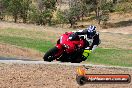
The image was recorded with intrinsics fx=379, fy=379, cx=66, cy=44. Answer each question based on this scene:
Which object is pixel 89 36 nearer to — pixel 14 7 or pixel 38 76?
pixel 38 76

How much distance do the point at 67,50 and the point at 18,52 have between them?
49.3 ft

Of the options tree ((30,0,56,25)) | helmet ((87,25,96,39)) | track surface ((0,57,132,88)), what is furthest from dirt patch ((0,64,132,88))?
tree ((30,0,56,25))

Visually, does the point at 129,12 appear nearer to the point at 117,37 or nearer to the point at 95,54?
the point at 117,37

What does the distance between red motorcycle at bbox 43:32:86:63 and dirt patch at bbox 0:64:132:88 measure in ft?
5.59

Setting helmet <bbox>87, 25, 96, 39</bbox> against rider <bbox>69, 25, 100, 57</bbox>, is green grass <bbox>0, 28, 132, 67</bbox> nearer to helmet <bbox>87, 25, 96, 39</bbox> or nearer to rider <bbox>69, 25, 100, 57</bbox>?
rider <bbox>69, 25, 100, 57</bbox>

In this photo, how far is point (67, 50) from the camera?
1488cm

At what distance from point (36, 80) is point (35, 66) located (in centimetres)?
152

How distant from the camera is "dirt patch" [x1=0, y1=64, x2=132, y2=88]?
11000 mm

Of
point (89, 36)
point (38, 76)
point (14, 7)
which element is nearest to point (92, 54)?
point (89, 36)

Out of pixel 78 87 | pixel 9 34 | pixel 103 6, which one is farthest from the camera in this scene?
pixel 103 6

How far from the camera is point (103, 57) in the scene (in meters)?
32.5

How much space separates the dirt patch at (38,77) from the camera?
11.0 m

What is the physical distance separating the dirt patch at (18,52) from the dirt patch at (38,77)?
14485 millimetres

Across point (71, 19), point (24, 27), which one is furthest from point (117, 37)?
point (71, 19)
